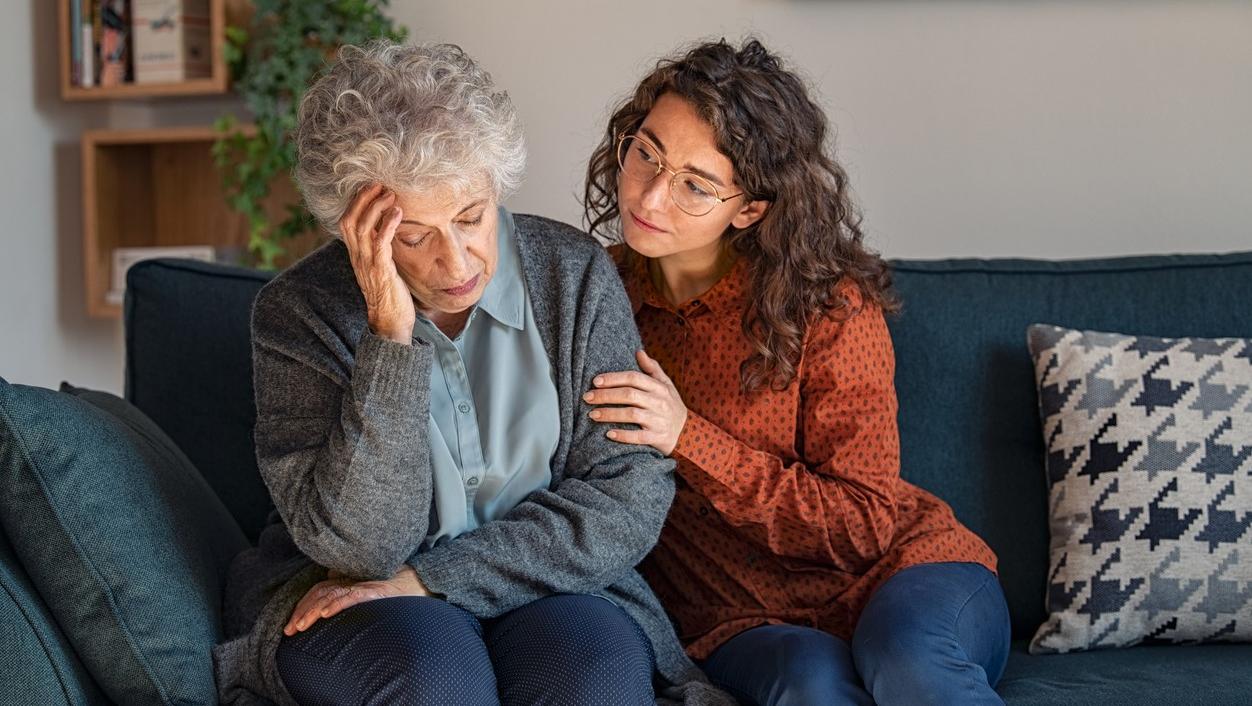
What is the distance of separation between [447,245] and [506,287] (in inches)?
6.4

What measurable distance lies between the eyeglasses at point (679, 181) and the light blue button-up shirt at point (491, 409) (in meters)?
0.24

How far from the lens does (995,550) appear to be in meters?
1.93

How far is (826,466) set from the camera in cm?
170

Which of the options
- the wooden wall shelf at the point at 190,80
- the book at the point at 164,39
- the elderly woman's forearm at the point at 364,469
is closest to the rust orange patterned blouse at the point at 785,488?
the elderly woman's forearm at the point at 364,469

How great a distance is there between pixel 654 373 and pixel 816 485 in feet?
0.85

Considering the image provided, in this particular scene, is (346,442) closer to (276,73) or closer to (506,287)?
(506,287)

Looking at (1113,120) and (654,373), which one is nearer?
(654,373)

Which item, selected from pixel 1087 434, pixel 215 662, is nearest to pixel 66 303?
pixel 215 662

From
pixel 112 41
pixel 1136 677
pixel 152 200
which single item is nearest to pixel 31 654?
pixel 1136 677

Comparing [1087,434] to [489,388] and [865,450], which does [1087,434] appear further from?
[489,388]

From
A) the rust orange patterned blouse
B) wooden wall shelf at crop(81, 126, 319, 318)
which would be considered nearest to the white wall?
wooden wall shelf at crop(81, 126, 319, 318)

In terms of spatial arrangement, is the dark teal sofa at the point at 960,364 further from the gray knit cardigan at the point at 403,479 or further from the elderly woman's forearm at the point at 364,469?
the elderly woman's forearm at the point at 364,469

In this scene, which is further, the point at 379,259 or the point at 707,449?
the point at 707,449

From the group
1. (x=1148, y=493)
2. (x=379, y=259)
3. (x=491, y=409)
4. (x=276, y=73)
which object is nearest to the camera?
(x=379, y=259)
